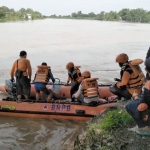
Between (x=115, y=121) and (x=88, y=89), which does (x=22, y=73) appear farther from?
(x=115, y=121)

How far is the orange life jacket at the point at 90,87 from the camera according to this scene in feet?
21.9

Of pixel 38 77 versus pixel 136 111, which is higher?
pixel 136 111

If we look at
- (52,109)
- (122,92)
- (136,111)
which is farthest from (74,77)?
(136,111)

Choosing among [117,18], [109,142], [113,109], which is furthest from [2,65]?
[117,18]

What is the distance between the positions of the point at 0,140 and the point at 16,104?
1439 millimetres

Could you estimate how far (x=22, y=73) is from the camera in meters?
7.43

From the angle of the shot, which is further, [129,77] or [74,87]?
[74,87]

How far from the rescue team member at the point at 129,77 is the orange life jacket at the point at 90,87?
0.61m

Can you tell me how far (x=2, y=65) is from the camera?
51.3 ft

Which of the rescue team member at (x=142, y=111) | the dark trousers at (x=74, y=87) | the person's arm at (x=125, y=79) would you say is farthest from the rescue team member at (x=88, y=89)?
the rescue team member at (x=142, y=111)

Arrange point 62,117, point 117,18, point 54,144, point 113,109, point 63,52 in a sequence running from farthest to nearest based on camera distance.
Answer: point 117,18 → point 63,52 → point 62,117 → point 54,144 → point 113,109

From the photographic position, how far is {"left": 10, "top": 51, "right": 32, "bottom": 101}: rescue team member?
733 centimetres

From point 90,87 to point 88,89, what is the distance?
6 cm

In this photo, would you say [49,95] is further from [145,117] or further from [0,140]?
[145,117]
